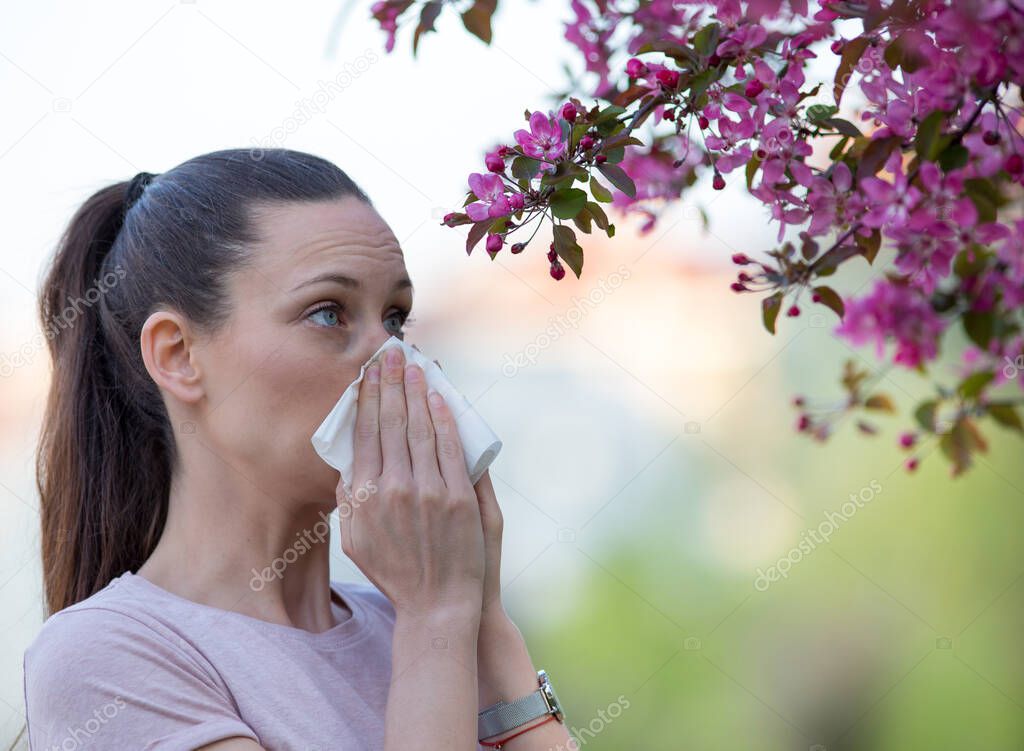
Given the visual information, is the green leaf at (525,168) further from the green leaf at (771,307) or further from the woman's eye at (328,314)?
the woman's eye at (328,314)

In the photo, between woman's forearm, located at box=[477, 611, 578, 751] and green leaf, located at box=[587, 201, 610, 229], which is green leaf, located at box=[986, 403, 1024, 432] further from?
woman's forearm, located at box=[477, 611, 578, 751]

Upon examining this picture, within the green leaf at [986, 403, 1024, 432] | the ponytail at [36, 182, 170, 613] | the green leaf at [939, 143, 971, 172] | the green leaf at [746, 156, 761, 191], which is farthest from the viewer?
the ponytail at [36, 182, 170, 613]

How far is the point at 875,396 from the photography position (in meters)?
0.78

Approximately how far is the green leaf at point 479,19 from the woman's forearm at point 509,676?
32.1 inches

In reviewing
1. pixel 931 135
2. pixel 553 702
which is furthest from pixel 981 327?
pixel 553 702

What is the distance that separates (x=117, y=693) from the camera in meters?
1.12

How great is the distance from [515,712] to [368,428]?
42 cm

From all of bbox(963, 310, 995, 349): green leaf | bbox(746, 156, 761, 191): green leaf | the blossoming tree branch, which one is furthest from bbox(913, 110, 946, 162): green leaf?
bbox(746, 156, 761, 191): green leaf

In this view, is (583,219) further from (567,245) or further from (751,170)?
(751,170)

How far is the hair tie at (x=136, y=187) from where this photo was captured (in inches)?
63.0

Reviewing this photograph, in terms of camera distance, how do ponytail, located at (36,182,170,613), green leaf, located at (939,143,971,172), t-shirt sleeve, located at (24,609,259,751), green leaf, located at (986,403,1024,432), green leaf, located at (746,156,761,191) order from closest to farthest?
1. green leaf, located at (986,403,1024,432)
2. green leaf, located at (939,143,971,172)
3. green leaf, located at (746,156,761,191)
4. t-shirt sleeve, located at (24,609,259,751)
5. ponytail, located at (36,182,170,613)

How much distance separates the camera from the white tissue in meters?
1.30

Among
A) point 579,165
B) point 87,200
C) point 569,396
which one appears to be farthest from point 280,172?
point 569,396

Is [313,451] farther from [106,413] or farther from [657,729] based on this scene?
[657,729]
